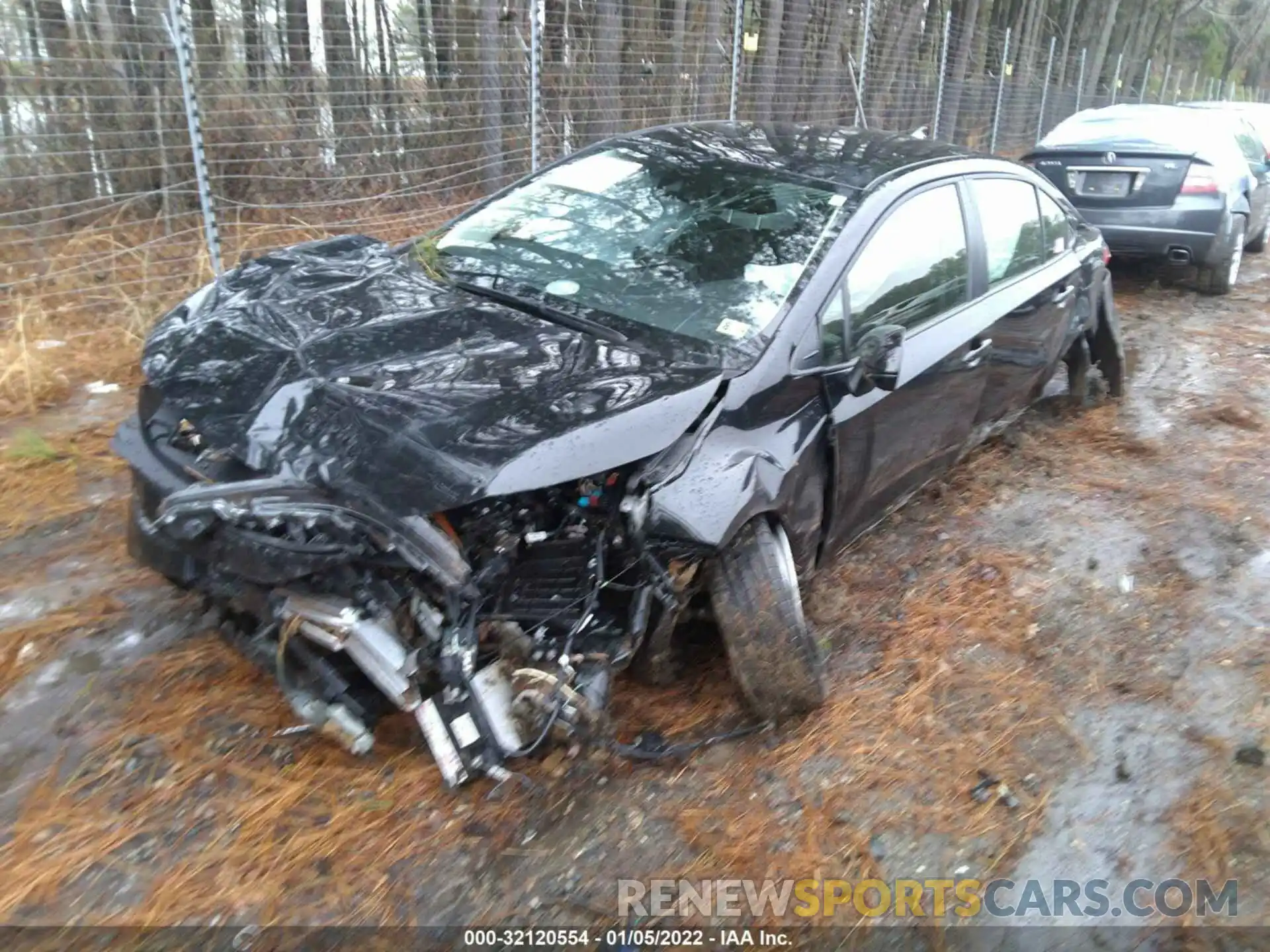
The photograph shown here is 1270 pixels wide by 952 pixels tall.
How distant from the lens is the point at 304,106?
7.86m

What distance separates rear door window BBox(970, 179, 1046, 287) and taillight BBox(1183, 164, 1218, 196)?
4.37 m

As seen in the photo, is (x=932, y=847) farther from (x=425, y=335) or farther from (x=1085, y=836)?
(x=425, y=335)

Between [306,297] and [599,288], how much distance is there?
1004mm

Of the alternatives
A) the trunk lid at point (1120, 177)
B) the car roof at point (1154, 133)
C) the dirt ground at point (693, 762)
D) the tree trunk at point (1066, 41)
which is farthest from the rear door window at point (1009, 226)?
the tree trunk at point (1066, 41)

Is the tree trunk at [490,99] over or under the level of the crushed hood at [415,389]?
over

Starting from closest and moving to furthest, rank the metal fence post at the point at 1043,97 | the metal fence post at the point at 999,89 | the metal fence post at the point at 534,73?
1. the metal fence post at the point at 534,73
2. the metal fence post at the point at 999,89
3. the metal fence post at the point at 1043,97

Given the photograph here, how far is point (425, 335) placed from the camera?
303 cm

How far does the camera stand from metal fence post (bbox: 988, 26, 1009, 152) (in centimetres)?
1769

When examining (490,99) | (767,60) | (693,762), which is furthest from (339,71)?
(693,762)

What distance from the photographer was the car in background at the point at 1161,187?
27.0 feet

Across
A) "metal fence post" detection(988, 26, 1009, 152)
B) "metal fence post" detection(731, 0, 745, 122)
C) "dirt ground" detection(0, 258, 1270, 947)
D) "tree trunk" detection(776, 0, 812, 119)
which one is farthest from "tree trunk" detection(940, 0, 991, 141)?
"dirt ground" detection(0, 258, 1270, 947)

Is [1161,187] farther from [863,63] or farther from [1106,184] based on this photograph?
[863,63]

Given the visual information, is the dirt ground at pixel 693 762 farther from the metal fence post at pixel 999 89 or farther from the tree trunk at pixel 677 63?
the metal fence post at pixel 999 89

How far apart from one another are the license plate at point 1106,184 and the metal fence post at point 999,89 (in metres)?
10.5
